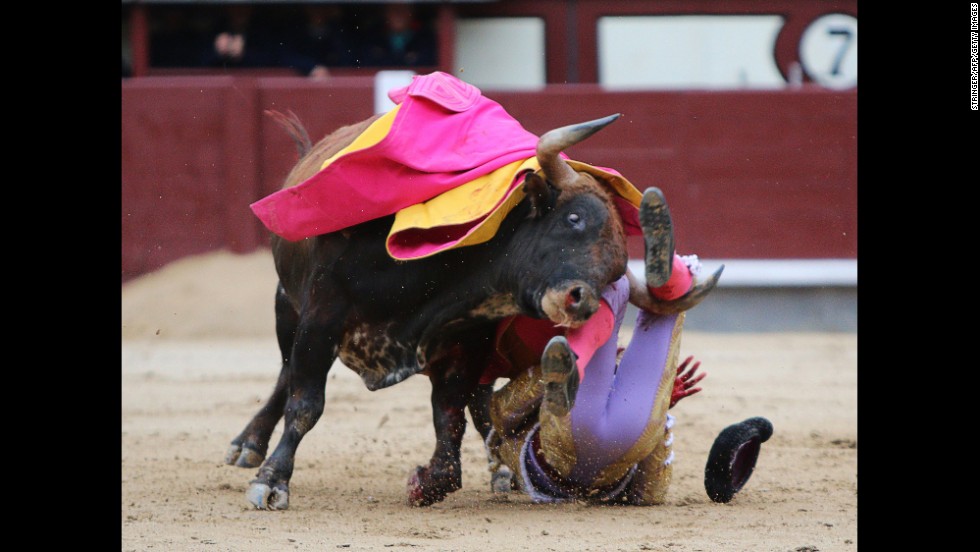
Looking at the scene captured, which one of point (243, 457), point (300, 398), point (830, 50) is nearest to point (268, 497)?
point (300, 398)

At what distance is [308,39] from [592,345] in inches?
264

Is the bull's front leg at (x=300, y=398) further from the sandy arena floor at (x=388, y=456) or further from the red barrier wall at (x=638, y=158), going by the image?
the red barrier wall at (x=638, y=158)

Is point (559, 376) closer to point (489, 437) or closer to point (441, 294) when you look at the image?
point (441, 294)

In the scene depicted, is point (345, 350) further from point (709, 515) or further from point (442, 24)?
point (442, 24)

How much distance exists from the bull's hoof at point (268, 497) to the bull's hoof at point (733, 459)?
43.1 inches

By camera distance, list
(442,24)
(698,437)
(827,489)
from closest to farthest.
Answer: (827,489)
(698,437)
(442,24)

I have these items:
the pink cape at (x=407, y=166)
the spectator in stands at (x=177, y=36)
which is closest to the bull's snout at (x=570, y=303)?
the pink cape at (x=407, y=166)

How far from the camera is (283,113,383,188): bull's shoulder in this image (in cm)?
400

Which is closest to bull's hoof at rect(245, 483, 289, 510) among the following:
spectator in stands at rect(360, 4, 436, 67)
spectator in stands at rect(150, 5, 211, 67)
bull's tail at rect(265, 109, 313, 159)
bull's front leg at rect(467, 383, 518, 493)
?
bull's front leg at rect(467, 383, 518, 493)

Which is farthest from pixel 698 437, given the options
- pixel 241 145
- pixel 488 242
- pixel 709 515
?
pixel 241 145

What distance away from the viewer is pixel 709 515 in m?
3.67

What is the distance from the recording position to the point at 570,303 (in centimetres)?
341

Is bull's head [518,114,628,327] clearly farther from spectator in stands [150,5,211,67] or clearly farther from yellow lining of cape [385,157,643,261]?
spectator in stands [150,5,211,67]

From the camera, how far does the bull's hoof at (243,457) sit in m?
4.37
